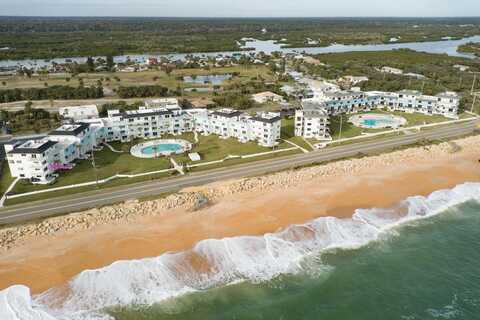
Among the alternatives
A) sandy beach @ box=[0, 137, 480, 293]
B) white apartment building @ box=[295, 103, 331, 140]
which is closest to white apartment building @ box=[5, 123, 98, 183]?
sandy beach @ box=[0, 137, 480, 293]

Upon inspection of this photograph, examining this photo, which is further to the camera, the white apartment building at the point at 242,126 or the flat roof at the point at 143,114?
the flat roof at the point at 143,114

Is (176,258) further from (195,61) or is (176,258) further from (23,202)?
(195,61)

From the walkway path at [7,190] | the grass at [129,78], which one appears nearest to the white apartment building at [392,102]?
the grass at [129,78]

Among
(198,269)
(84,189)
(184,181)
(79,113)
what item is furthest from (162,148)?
(198,269)

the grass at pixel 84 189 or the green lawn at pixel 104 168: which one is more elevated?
the green lawn at pixel 104 168

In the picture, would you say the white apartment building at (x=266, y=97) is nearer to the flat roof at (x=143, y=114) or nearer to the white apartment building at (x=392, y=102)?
the white apartment building at (x=392, y=102)

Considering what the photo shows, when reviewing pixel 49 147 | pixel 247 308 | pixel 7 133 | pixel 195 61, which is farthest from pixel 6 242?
pixel 195 61

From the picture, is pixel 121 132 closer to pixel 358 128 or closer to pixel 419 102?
pixel 358 128

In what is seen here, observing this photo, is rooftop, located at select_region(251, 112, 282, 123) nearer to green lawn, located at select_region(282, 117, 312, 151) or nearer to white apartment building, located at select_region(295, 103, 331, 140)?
green lawn, located at select_region(282, 117, 312, 151)
